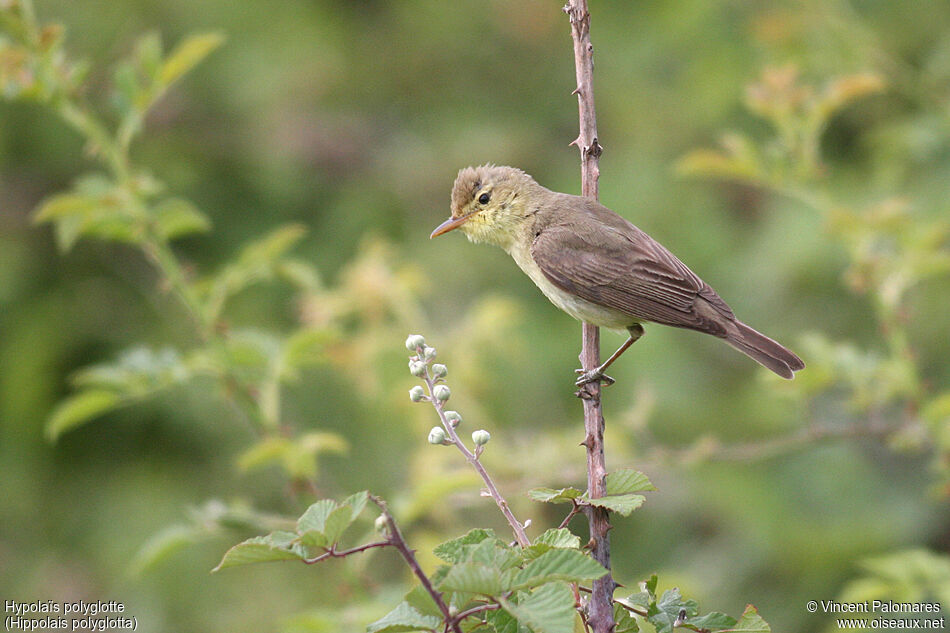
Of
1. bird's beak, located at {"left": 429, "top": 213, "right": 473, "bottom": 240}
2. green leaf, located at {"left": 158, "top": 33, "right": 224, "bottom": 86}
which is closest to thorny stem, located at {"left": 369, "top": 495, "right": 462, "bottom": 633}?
green leaf, located at {"left": 158, "top": 33, "right": 224, "bottom": 86}

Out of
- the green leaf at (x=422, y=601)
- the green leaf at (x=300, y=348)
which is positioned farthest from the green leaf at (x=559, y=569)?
the green leaf at (x=300, y=348)

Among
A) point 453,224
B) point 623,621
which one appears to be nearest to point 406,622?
point 623,621

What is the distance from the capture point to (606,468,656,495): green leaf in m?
1.79

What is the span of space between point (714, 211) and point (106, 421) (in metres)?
4.04

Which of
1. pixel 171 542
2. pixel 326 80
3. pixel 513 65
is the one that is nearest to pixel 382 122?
pixel 326 80

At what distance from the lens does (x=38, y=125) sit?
6047mm

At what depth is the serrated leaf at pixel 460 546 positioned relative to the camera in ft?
5.33

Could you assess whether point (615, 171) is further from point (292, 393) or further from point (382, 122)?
point (292, 393)

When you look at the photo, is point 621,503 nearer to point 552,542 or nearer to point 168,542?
point 552,542

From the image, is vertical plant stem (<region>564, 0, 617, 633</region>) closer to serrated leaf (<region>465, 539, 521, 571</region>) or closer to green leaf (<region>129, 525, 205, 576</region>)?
serrated leaf (<region>465, 539, 521, 571</region>)

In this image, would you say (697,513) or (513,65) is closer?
(697,513)

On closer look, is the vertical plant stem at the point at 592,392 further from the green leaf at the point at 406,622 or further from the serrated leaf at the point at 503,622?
the green leaf at the point at 406,622

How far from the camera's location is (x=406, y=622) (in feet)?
5.06

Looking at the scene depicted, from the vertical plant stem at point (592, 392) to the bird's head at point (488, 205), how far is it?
1.04 metres
